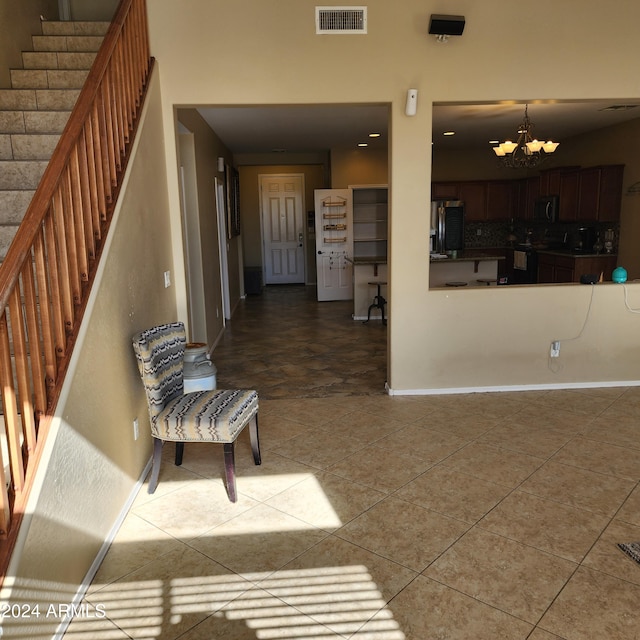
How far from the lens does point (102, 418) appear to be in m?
2.51

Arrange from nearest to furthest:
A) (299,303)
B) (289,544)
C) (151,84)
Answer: (289,544)
(151,84)
(299,303)

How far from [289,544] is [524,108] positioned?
516cm

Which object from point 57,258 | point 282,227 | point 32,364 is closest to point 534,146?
point 57,258

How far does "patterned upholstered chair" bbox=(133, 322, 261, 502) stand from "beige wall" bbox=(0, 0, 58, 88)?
266 centimetres

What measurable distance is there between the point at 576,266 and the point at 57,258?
6919 mm

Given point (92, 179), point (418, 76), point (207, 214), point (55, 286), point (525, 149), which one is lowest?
point (55, 286)

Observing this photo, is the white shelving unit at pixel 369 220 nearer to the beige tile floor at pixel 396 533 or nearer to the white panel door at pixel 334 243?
the white panel door at pixel 334 243

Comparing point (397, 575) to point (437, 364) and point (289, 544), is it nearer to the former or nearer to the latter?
point (289, 544)

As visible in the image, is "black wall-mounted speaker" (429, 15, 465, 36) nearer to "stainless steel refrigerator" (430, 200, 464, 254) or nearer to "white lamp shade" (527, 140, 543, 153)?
"white lamp shade" (527, 140, 543, 153)

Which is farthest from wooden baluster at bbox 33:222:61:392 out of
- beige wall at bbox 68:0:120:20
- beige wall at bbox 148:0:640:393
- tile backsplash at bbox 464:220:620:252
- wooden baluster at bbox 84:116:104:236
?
tile backsplash at bbox 464:220:620:252

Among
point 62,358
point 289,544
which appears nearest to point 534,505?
point 289,544

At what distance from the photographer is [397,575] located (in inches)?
89.9

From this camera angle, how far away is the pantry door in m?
11.3

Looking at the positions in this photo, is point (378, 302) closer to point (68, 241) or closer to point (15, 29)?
point (15, 29)
